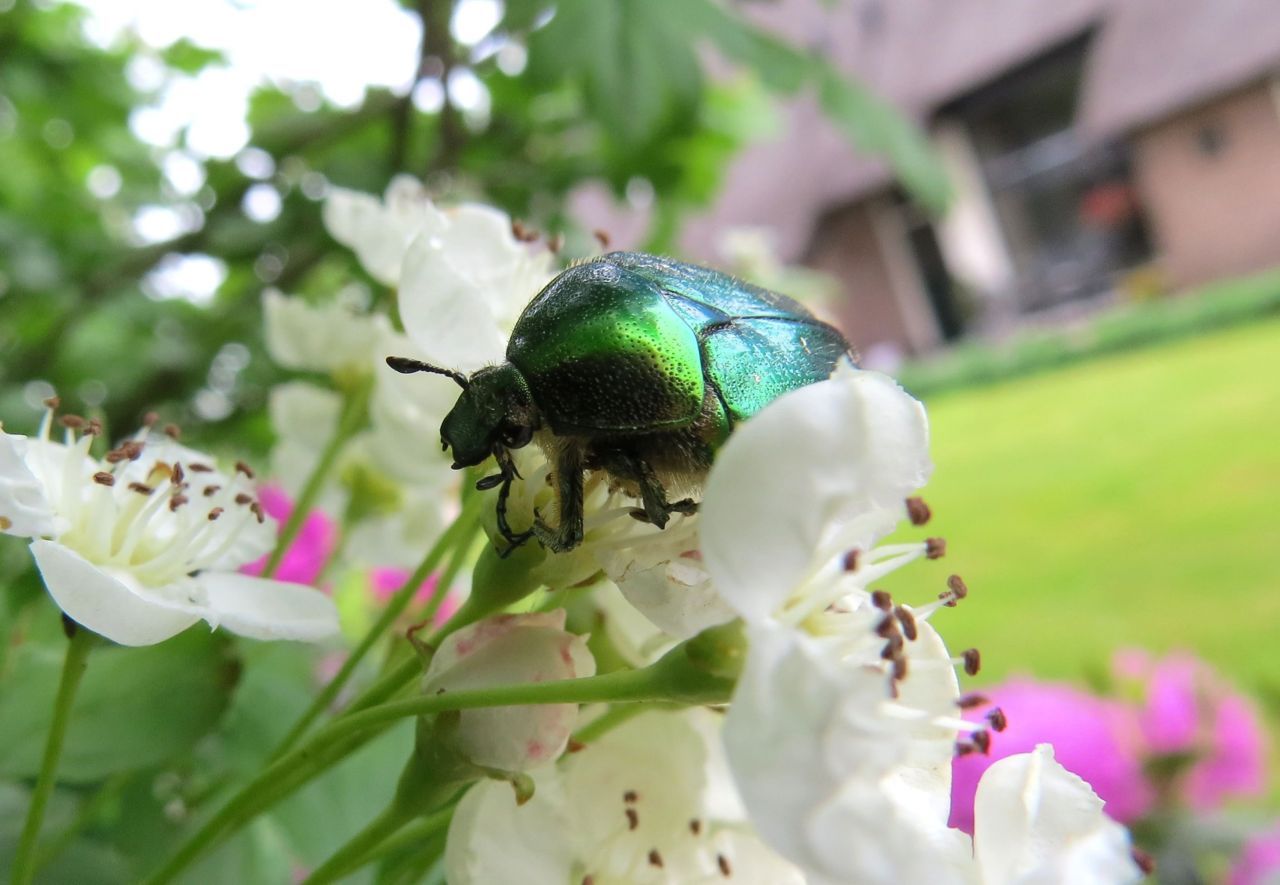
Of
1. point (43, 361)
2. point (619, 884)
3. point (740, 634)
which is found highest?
point (43, 361)

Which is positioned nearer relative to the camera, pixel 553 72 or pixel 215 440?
pixel 553 72

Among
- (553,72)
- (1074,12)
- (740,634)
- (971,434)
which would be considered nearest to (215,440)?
(553,72)

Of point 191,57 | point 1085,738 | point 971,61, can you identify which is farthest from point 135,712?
point 971,61

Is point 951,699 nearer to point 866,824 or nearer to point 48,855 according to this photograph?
point 866,824

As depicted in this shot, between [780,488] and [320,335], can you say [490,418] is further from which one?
[320,335]

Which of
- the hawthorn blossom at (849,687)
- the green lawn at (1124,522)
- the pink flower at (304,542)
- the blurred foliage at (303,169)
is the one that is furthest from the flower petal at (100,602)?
the green lawn at (1124,522)

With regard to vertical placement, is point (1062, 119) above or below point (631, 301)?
above

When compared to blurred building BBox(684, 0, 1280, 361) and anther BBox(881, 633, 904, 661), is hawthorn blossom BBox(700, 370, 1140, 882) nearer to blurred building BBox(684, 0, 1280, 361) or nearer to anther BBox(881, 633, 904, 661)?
anther BBox(881, 633, 904, 661)
